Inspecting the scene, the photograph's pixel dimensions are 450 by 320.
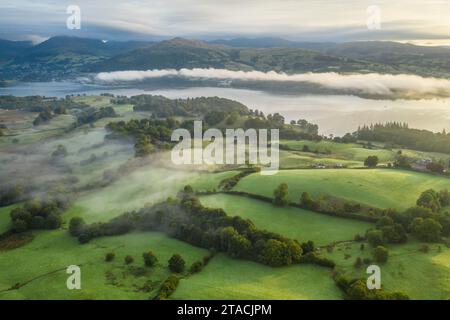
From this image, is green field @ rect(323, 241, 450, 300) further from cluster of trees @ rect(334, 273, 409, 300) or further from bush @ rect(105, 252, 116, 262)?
bush @ rect(105, 252, 116, 262)

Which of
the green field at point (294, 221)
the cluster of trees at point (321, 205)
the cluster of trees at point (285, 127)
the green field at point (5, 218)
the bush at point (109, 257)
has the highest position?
A: the cluster of trees at point (285, 127)

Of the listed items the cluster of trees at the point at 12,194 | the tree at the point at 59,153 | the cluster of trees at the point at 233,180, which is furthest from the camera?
the tree at the point at 59,153

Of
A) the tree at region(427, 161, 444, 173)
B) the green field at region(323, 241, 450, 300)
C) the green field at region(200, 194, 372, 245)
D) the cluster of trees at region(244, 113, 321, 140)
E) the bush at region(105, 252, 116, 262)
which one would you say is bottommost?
the bush at region(105, 252, 116, 262)

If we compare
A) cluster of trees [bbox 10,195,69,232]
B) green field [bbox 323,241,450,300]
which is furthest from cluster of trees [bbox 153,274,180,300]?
cluster of trees [bbox 10,195,69,232]

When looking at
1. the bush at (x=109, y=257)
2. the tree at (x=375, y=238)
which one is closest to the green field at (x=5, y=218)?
the bush at (x=109, y=257)

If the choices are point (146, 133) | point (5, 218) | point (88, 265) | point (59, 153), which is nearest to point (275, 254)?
point (88, 265)

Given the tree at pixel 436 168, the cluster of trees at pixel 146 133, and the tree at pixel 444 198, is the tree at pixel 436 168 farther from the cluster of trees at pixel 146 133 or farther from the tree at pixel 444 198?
the cluster of trees at pixel 146 133
